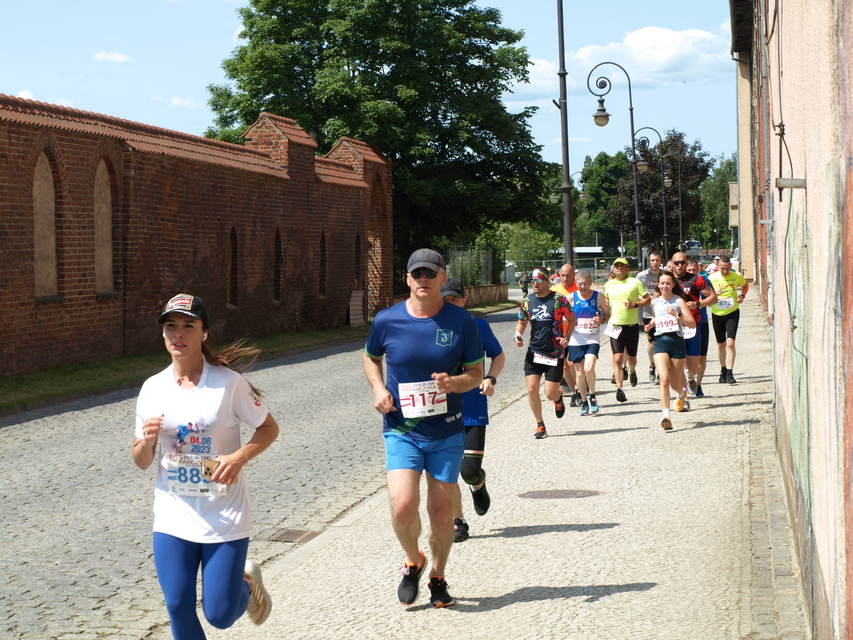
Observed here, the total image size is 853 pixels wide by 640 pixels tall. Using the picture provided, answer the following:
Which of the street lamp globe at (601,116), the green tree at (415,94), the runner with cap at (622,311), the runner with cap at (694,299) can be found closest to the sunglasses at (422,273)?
the runner with cap at (694,299)

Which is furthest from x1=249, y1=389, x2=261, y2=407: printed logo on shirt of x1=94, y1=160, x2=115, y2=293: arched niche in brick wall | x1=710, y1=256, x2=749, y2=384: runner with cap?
x1=94, y1=160, x2=115, y2=293: arched niche in brick wall

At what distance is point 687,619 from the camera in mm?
5562

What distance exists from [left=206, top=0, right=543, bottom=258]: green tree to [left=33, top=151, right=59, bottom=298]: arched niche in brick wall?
76.6 feet

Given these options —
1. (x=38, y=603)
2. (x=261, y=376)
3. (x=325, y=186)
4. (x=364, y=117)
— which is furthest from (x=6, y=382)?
(x=364, y=117)

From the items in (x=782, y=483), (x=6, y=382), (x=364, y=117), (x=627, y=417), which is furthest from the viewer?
(x=364, y=117)

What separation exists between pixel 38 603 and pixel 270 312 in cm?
2493

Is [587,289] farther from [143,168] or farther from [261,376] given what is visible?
[143,168]

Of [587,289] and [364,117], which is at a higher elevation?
[364,117]

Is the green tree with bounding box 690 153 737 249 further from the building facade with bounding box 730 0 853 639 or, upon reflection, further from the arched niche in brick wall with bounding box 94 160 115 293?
the building facade with bounding box 730 0 853 639

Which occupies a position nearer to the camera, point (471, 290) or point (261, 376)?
point (261, 376)

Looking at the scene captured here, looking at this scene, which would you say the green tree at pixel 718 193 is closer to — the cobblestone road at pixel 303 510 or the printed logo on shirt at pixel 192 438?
the cobblestone road at pixel 303 510

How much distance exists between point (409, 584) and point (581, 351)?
8.27m

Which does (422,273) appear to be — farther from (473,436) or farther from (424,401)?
(473,436)

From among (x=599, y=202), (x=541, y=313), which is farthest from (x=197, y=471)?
(x=599, y=202)
